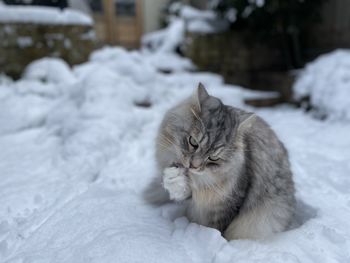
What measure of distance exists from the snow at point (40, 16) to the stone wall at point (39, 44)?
6 centimetres

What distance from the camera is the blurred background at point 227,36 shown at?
4.32m

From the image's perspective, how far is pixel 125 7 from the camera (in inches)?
325

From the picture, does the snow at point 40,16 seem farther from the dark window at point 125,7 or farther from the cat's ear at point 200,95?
the cat's ear at point 200,95

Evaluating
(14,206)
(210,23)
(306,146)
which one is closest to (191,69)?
(210,23)

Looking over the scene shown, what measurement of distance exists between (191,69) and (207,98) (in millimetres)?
4383

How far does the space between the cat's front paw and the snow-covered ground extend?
0.66 ft

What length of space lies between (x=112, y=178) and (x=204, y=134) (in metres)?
1.19

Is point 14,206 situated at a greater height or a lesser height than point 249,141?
lesser

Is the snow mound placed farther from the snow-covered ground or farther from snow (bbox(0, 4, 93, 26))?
snow (bbox(0, 4, 93, 26))

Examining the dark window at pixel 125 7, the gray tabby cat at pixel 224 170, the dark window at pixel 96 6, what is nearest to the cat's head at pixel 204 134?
the gray tabby cat at pixel 224 170

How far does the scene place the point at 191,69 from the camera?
5812 mm

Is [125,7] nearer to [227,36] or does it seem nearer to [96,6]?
[96,6]

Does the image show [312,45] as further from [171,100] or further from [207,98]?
[207,98]

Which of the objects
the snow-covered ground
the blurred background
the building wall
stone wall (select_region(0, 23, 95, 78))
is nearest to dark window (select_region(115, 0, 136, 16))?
the building wall
